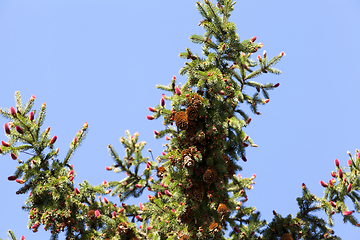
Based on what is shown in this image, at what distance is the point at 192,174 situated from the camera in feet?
18.6

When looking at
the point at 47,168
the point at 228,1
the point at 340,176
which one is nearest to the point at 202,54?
the point at 228,1

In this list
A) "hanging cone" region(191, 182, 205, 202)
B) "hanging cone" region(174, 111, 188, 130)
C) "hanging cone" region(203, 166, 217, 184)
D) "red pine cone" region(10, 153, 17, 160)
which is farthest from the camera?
"red pine cone" region(10, 153, 17, 160)

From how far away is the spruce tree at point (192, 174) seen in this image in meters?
5.61

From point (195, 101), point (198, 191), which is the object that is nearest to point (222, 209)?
point (198, 191)

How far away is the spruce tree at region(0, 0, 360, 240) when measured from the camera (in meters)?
5.61

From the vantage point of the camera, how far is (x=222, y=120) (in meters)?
5.89

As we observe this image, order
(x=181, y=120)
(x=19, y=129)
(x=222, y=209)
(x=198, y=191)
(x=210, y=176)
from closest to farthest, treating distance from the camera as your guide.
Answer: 1. (x=222, y=209)
2. (x=210, y=176)
3. (x=198, y=191)
4. (x=181, y=120)
5. (x=19, y=129)

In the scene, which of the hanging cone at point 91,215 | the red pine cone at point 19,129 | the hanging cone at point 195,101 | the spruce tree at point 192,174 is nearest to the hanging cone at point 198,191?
the spruce tree at point 192,174

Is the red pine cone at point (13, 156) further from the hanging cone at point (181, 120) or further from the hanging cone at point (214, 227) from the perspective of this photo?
the hanging cone at point (214, 227)

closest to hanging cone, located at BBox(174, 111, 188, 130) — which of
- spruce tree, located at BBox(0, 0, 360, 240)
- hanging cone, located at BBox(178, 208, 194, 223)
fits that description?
spruce tree, located at BBox(0, 0, 360, 240)

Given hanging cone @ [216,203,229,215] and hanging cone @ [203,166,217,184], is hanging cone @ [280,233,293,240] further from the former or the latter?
hanging cone @ [203,166,217,184]

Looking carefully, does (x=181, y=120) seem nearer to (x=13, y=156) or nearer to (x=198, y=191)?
(x=198, y=191)

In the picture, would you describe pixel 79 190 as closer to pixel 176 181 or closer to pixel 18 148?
pixel 18 148

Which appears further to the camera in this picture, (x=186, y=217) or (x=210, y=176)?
(x=186, y=217)
